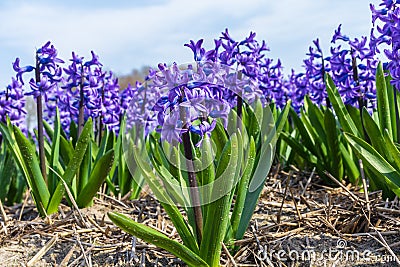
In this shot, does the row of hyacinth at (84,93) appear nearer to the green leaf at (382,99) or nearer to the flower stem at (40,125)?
the flower stem at (40,125)

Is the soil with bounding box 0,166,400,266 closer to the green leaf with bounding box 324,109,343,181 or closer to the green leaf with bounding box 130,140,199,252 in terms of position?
the green leaf with bounding box 130,140,199,252

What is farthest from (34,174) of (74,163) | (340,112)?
(340,112)

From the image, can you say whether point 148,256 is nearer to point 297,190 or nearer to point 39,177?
point 39,177

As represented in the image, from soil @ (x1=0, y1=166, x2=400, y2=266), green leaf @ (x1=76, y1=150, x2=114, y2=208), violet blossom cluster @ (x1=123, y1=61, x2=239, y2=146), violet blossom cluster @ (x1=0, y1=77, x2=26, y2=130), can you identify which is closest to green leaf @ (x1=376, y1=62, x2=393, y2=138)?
soil @ (x1=0, y1=166, x2=400, y2=266)

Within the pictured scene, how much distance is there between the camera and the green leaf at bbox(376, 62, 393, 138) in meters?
3.09

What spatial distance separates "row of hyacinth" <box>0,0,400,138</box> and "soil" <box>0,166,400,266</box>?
777mm

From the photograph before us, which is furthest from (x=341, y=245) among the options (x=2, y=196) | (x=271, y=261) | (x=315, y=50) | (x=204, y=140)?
(x=2, y=196)

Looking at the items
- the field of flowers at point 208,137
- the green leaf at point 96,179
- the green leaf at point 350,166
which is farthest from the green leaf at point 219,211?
the green leaf at point 350,166

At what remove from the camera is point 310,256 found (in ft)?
8.40

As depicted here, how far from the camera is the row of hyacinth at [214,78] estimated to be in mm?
2365

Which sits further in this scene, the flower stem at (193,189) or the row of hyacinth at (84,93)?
the row of hyacinth at (84,93)

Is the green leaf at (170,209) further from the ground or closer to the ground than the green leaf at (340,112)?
closer to the ground

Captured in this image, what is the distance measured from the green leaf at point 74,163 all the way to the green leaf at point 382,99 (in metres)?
1.93

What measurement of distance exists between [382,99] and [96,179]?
204 cm
